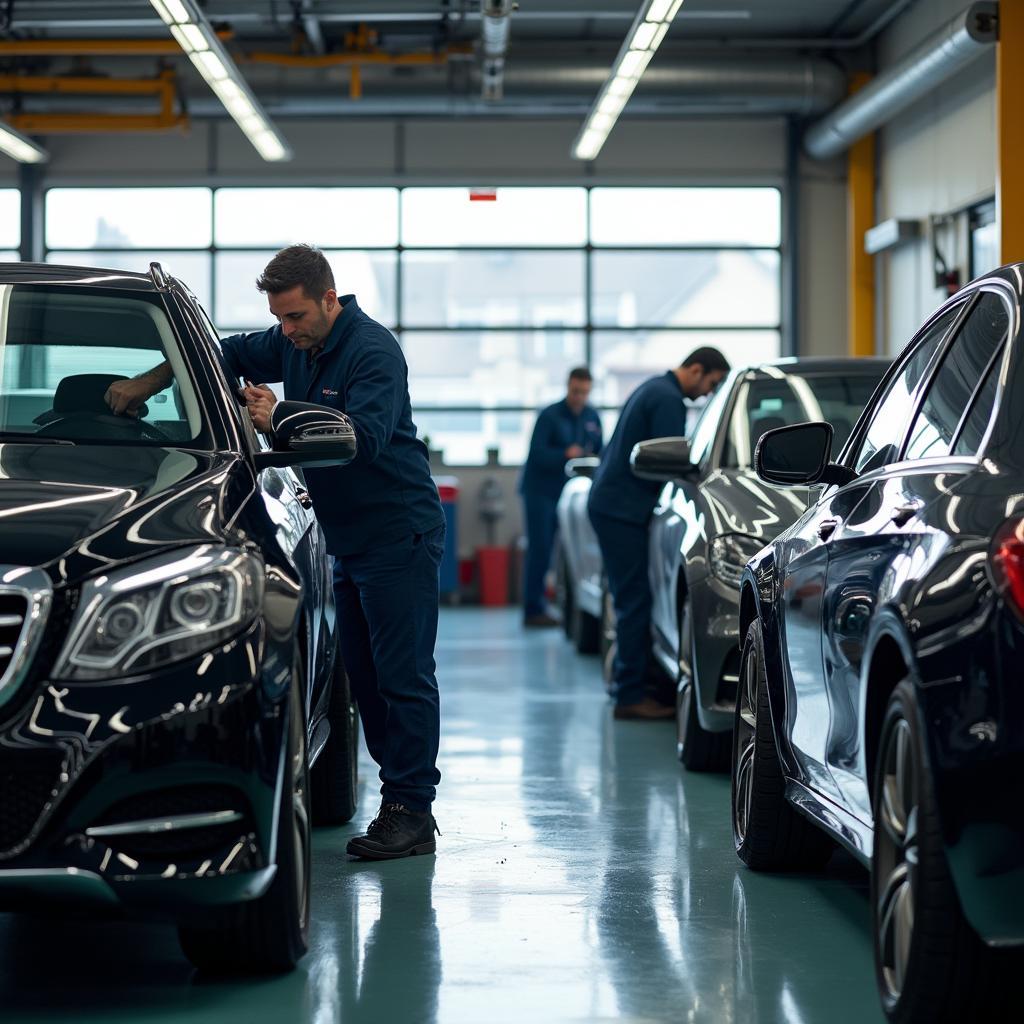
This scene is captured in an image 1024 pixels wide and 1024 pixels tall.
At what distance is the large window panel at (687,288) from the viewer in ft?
59.8

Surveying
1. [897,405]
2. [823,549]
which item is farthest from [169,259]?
[823,549]

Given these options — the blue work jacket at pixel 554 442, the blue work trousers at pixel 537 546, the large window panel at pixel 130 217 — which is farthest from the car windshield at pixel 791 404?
the large window panel at pixel 130 217

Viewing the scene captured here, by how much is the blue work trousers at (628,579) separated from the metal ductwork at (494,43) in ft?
19.1

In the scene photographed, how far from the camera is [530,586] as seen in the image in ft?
48.1

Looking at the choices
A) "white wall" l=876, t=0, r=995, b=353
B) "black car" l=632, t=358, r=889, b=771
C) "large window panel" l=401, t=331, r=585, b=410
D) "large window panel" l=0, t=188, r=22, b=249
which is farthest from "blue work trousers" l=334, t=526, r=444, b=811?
"large window panel" l=0, t=188, r=22, b=249

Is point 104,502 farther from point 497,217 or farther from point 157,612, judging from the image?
point 497,217

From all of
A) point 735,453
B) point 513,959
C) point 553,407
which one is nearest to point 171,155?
point 553,407

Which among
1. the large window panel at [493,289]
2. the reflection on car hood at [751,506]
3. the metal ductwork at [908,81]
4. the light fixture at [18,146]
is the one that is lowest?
the reflection on car hood at [751,506]

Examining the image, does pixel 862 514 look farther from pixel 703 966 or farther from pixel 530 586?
pixel 530 586

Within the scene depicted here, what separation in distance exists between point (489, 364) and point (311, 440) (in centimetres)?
1455

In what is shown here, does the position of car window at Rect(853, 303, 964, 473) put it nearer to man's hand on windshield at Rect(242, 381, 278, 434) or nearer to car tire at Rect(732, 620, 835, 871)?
car tire at Rect(732, 620, 835, 871)

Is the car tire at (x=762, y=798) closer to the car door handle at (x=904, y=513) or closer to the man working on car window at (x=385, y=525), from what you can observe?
the man working on car window at (x=385, y=525)

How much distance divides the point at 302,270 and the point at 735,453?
8.77 feet

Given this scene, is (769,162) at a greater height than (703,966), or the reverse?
(769,162)
